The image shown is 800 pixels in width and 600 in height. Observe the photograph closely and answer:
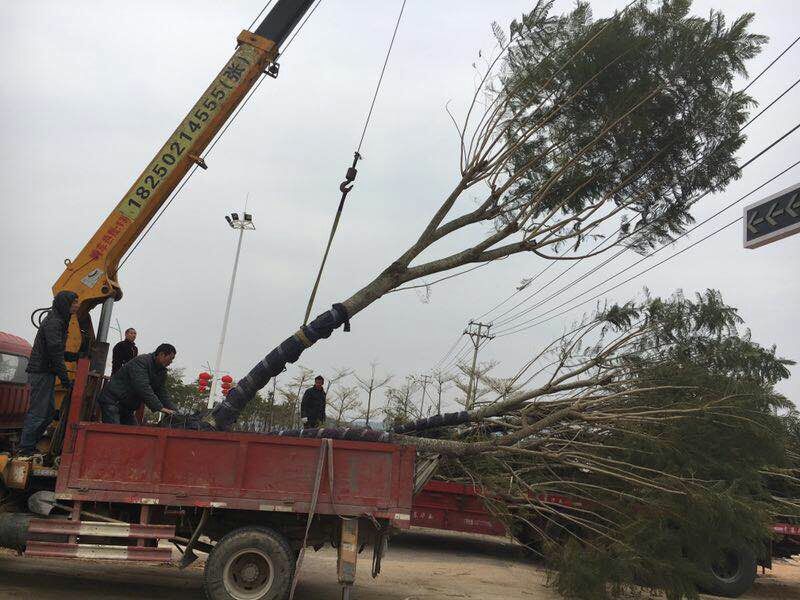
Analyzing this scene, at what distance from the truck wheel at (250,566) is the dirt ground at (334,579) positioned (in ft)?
3.70

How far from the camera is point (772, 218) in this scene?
7566 millimetres

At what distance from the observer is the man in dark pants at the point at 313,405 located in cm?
1171

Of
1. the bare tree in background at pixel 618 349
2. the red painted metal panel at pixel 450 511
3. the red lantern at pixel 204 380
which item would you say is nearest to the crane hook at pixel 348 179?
the bare tree in background at pixel 618 349

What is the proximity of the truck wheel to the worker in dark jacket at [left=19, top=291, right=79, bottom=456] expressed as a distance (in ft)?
7.51

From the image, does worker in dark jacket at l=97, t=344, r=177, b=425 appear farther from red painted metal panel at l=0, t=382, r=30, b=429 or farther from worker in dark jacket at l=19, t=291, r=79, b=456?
red painted metal panel at l=0, t=382, r=30, b=429

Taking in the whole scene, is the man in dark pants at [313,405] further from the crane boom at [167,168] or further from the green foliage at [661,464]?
the crane boom at [167,168]

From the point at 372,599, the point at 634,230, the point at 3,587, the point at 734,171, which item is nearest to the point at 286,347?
the point at 372,599

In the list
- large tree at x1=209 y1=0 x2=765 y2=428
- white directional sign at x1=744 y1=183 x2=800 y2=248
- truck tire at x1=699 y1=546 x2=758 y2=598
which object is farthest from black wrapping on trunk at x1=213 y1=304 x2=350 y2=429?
truck tire at x1=699 y1=546 x2=758 y2=598

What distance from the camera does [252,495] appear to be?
7098mm

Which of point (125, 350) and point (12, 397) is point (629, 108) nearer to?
point (125, 350)

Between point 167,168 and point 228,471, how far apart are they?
3.81 m

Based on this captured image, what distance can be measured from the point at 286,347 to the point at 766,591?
1039 cm

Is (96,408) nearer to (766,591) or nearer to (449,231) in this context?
(449,231)

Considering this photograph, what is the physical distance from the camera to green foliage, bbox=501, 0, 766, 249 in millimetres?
9148
